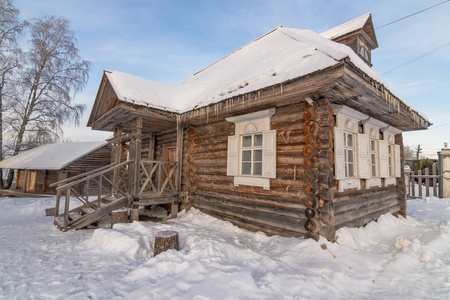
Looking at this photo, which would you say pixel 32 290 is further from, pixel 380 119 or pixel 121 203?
pixel 380 119

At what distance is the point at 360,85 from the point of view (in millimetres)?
4016

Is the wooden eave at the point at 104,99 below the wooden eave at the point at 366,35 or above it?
below

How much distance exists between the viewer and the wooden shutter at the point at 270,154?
5.15 m

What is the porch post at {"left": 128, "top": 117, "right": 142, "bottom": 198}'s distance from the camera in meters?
6.71

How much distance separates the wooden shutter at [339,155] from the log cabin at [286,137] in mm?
22

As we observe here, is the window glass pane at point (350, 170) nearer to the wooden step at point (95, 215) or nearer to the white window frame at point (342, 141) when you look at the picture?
the white window frame at point (342, 141)

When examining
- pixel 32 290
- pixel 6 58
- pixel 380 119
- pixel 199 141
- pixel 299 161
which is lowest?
pixel 32 290

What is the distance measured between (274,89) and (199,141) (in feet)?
12.0

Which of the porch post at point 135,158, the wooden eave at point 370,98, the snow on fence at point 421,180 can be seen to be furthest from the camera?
the snow on fence at point 421,180

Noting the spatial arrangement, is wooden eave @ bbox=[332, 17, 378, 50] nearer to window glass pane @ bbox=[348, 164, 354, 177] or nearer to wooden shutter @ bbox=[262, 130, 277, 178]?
window glass pane @ bbox=[348, 164, 354, 177]

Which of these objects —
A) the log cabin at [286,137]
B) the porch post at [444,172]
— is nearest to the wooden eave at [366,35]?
the log cabin at [286,137]

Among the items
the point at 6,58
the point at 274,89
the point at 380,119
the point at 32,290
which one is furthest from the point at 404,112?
the point at 6,58

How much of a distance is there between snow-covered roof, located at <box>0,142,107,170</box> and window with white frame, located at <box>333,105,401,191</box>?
17.4 metres

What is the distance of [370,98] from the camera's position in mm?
4695
